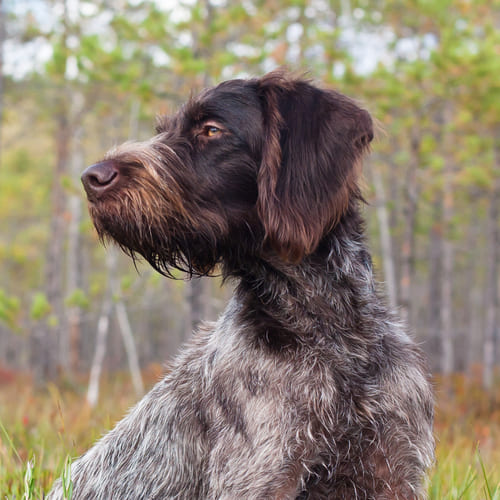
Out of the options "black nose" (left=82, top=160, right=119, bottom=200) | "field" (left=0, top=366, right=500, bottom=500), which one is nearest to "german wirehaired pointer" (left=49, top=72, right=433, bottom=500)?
"black nose" (left=82, top=160, right=119, bottom=200)

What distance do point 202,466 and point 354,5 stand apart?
12.8m

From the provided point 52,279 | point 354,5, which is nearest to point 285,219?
point 354,5

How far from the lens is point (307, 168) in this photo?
8.74 ft

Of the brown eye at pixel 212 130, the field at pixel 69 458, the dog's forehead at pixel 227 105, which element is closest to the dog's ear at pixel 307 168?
the dog's forehead at pixel 227 105

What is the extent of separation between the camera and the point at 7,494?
3260 millimetres

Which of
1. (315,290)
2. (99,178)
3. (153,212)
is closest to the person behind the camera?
(99,178)

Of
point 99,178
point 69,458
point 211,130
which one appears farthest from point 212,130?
point 69,458

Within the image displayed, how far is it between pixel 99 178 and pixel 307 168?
90 centimetres

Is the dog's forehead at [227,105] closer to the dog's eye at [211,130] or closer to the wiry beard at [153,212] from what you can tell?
the dog's eye at [211,130]

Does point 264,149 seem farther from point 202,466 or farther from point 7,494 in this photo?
point 7,494

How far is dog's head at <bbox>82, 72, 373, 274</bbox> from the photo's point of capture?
2637 mm

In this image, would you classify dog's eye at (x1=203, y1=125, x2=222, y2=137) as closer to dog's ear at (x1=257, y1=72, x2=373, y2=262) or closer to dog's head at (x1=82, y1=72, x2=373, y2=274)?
dog's head at (x1=82, y1=72, x2=373, y2=274)

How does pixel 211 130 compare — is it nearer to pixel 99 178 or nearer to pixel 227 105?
pixel 227 105

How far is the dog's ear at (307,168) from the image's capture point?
2.63m
